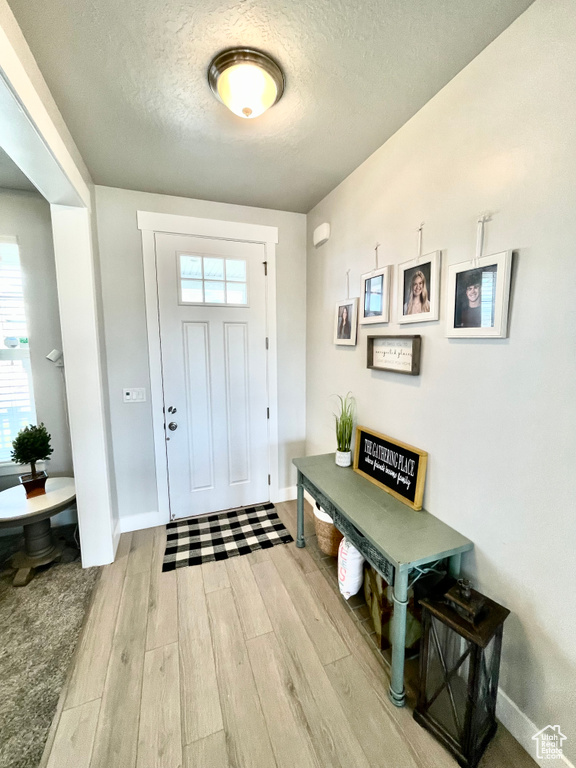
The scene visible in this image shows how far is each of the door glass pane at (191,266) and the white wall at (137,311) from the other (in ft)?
0.94

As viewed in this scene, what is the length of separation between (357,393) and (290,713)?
154cm

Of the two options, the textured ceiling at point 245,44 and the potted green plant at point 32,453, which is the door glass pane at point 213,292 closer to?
the textured ceiling at point 245,44

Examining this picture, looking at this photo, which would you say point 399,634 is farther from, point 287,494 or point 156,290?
point 156,290

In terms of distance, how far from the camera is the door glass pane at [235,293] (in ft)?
7.93

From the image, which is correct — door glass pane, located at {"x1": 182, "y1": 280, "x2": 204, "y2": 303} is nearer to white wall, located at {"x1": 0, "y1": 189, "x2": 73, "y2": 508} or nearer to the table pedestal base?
white wall, located at {"x1": 0, "y1": 189, "x2": 73, "y2": 508}

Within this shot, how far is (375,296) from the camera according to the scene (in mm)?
1761

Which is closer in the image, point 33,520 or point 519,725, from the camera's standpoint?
point 519,725

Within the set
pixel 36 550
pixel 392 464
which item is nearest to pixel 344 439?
pixel 392 464

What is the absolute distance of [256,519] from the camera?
2502 mm

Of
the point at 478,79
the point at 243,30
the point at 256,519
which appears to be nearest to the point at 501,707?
the point at 256,519

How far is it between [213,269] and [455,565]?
7.75 ft

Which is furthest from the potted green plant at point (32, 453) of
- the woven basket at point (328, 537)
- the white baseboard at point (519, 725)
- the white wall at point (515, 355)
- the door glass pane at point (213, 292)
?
the white baseboard at point (519, 725)

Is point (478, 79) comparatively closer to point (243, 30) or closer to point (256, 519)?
point (243, 30)

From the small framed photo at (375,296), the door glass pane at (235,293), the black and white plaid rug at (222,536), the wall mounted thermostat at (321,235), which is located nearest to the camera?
the small framed photo at (375,296)
